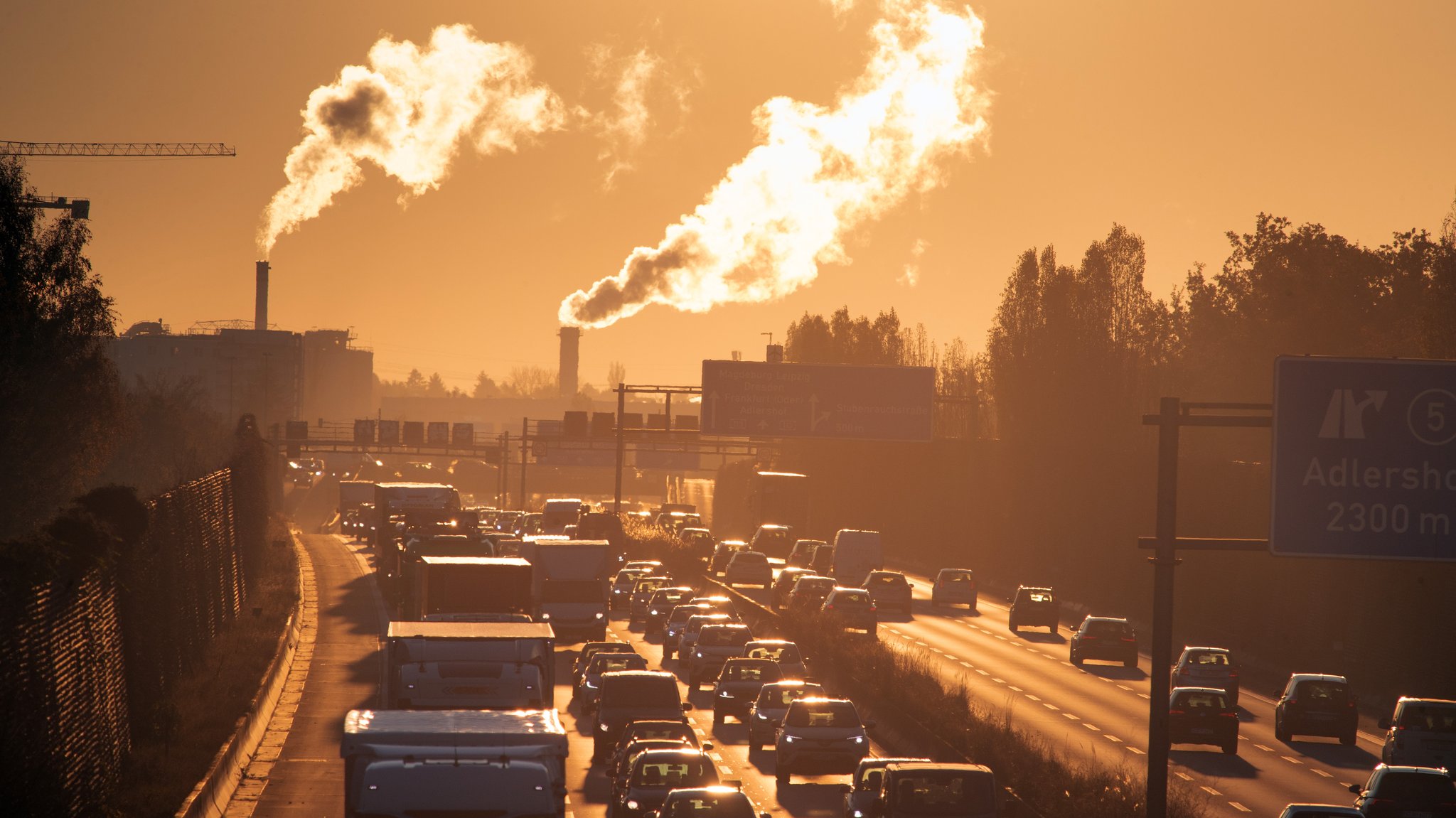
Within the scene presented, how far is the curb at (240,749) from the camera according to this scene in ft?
79.7

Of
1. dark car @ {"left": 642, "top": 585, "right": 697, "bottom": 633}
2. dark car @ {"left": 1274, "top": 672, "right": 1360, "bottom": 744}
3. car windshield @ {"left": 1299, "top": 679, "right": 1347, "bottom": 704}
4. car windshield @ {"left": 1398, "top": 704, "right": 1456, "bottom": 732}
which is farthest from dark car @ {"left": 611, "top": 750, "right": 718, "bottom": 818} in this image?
dark car @ {"left": 642, "top": 585, "right": 697, "bottom": 633}

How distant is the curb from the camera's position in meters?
24.3

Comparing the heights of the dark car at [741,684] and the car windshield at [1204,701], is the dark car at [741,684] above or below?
below

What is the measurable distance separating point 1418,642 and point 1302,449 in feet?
92.1

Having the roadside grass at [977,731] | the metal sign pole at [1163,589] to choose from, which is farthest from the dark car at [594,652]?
the metal sign pole at [1163,589]

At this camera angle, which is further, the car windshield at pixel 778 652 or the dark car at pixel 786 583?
the dark car at pixel 786 583

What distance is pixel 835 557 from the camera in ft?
238

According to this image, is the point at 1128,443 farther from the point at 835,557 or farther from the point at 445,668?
the point at 445,668

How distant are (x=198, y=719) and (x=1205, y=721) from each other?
1924 cm

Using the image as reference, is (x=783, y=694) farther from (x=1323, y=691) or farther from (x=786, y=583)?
(x=786, y=583)

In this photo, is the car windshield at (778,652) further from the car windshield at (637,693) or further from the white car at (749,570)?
the white car at (749,570)

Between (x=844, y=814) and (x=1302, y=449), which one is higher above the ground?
(x=1302, y=449)

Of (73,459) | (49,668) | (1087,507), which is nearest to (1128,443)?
(1087,507)

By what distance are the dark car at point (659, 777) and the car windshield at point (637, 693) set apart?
7.32m
